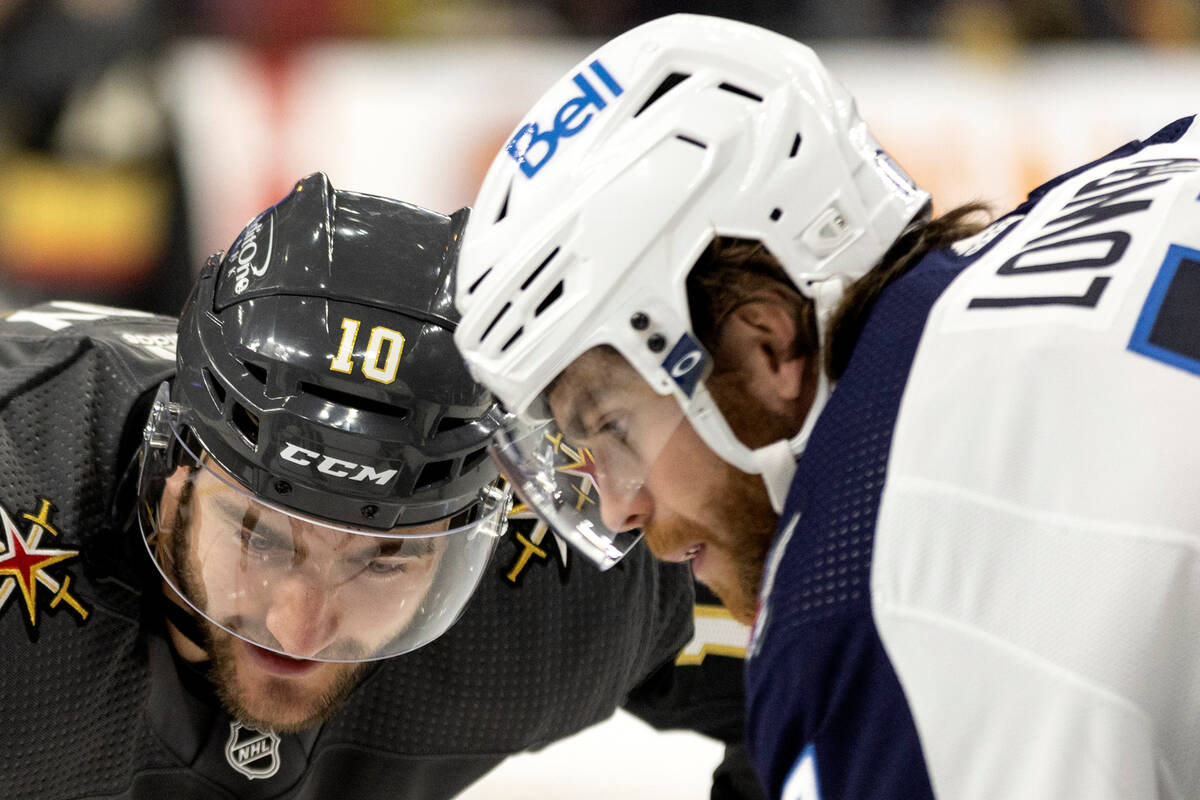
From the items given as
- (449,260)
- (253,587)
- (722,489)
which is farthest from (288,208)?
(722,489)

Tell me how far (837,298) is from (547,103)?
0.37 meters

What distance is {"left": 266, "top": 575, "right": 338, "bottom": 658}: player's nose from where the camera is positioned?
6.24 feet

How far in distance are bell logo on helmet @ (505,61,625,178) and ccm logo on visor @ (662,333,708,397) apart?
231mm

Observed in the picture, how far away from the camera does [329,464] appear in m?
1.76

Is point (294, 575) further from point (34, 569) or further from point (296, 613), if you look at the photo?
point (34, 569)

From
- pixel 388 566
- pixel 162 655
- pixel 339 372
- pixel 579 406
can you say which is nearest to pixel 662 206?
pixel 579 406

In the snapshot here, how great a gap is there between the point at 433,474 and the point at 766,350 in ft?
2.10

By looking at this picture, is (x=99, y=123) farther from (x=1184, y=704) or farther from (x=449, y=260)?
(x=1184, y=704)

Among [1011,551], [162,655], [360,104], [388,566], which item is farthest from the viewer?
[360,104]

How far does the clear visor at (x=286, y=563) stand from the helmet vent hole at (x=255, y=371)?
168 millimetres

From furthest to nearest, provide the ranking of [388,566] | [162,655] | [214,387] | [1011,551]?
[162,655] → [388,566] → [214,387] → [1011,551]

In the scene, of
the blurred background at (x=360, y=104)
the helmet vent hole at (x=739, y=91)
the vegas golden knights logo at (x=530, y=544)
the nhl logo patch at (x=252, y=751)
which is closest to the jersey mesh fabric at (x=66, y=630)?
the nhl logo patch at (x=252, y=751)

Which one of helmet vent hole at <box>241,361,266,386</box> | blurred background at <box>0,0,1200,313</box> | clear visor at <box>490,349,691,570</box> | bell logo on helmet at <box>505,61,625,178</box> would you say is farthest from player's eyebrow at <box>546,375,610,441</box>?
blurred background at <box>0,0,1200,313</box>

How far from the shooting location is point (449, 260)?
6.11 ft
